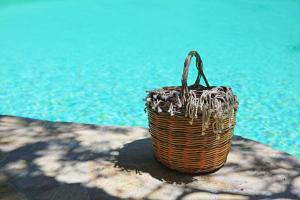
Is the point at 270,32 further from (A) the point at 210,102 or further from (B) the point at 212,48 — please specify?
(A) the point at 210,102

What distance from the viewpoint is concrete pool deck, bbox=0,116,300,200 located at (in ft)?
7.99

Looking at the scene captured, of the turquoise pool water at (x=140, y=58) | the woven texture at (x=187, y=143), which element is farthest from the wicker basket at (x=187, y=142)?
the turquoise pool water at (x=140, y=58)

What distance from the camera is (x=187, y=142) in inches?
97.6

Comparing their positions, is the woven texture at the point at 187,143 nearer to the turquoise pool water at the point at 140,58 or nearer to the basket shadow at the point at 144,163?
the basket shadow at the point at 144,163

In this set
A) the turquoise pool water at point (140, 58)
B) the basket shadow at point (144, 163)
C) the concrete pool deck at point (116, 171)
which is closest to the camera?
the concrete pool deck at point (116, 171)

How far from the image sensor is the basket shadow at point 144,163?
103 inches

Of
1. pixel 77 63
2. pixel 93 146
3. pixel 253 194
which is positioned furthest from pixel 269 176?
pixel 77 63

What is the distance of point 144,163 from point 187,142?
1.54ft

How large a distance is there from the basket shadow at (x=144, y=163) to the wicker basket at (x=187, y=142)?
54mm

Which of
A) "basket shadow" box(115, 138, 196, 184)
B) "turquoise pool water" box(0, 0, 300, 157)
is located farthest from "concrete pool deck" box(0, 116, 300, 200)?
"turquoise pool water" box(0, 0, 300, 157)

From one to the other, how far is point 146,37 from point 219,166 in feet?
22.4

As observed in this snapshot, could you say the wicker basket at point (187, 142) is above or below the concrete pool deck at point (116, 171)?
above

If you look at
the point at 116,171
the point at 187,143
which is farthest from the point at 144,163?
the point at 187,143

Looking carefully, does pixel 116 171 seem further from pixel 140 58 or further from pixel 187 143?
pixel 140 58
